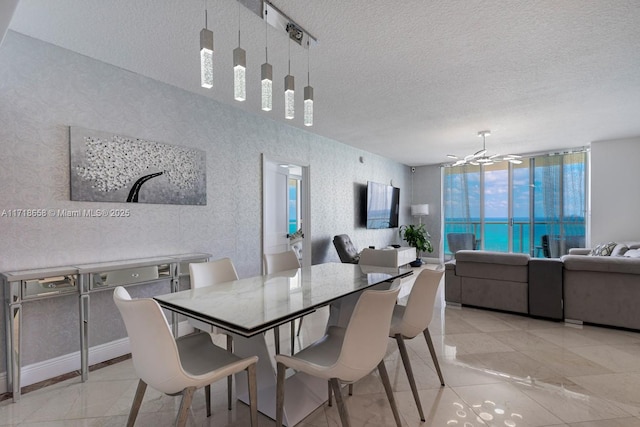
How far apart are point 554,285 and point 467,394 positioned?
7.09ft

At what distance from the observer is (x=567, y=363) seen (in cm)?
256

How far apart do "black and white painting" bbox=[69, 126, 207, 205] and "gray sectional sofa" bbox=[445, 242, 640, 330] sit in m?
3.39

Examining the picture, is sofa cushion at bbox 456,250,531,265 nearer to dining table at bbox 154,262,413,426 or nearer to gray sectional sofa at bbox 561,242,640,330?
gray sectional sofa at bbox 561,242,640,330

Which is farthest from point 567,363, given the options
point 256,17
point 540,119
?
point 256,17

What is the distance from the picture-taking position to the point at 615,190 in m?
5.38

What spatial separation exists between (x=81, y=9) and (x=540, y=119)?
5.01m

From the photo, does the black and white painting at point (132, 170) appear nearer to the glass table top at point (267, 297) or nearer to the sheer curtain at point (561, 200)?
the glass table top at point (267, 297)

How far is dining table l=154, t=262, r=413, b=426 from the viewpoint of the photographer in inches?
56.7

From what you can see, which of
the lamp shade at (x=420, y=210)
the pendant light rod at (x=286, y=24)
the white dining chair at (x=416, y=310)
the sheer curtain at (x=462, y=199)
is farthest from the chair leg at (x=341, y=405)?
the sheer curtain at (x=462, y=199)

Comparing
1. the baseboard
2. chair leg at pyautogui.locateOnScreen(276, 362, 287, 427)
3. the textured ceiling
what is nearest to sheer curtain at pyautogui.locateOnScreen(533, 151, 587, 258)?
the textured ceiling

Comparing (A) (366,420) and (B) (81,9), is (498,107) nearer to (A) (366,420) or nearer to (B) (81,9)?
(A) (366,420)

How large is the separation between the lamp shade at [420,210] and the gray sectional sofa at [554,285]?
12.2 feet

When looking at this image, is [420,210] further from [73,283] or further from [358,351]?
[73,283]

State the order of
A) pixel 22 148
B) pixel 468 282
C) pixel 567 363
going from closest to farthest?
1. pixel 22 148
2. pixel 567 363
3. pixel 468 282
